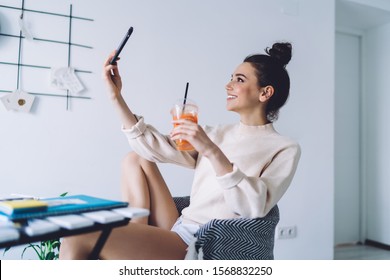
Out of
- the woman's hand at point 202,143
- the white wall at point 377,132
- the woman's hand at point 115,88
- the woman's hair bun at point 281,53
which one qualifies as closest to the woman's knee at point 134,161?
the woman's hand at point 115,88

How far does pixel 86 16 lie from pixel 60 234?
178 cm

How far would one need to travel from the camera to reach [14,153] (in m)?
1.97

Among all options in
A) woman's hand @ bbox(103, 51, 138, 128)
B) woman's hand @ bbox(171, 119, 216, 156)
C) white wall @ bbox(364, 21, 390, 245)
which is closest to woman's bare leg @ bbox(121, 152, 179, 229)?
woman's hand @ bbox(103, 51, 138, 128)

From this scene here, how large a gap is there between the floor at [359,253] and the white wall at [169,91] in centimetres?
27

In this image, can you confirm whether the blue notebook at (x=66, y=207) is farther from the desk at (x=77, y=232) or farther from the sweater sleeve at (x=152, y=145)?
the sweater sleeve at (x=152, y=145)

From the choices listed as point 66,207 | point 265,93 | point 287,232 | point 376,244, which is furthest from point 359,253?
point 66,207

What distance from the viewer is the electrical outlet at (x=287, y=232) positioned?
2668 millimetres

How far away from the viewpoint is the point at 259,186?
110 cm

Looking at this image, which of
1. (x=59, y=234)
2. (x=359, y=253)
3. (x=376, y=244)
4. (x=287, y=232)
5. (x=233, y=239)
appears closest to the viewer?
(x=59, y=234)

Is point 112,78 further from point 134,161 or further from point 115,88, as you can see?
point 134,161

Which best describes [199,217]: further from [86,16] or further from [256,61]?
[86,16]

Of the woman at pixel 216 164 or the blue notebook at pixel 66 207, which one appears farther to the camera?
the woman at pixel 216 164

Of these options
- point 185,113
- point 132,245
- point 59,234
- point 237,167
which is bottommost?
point 132,245
